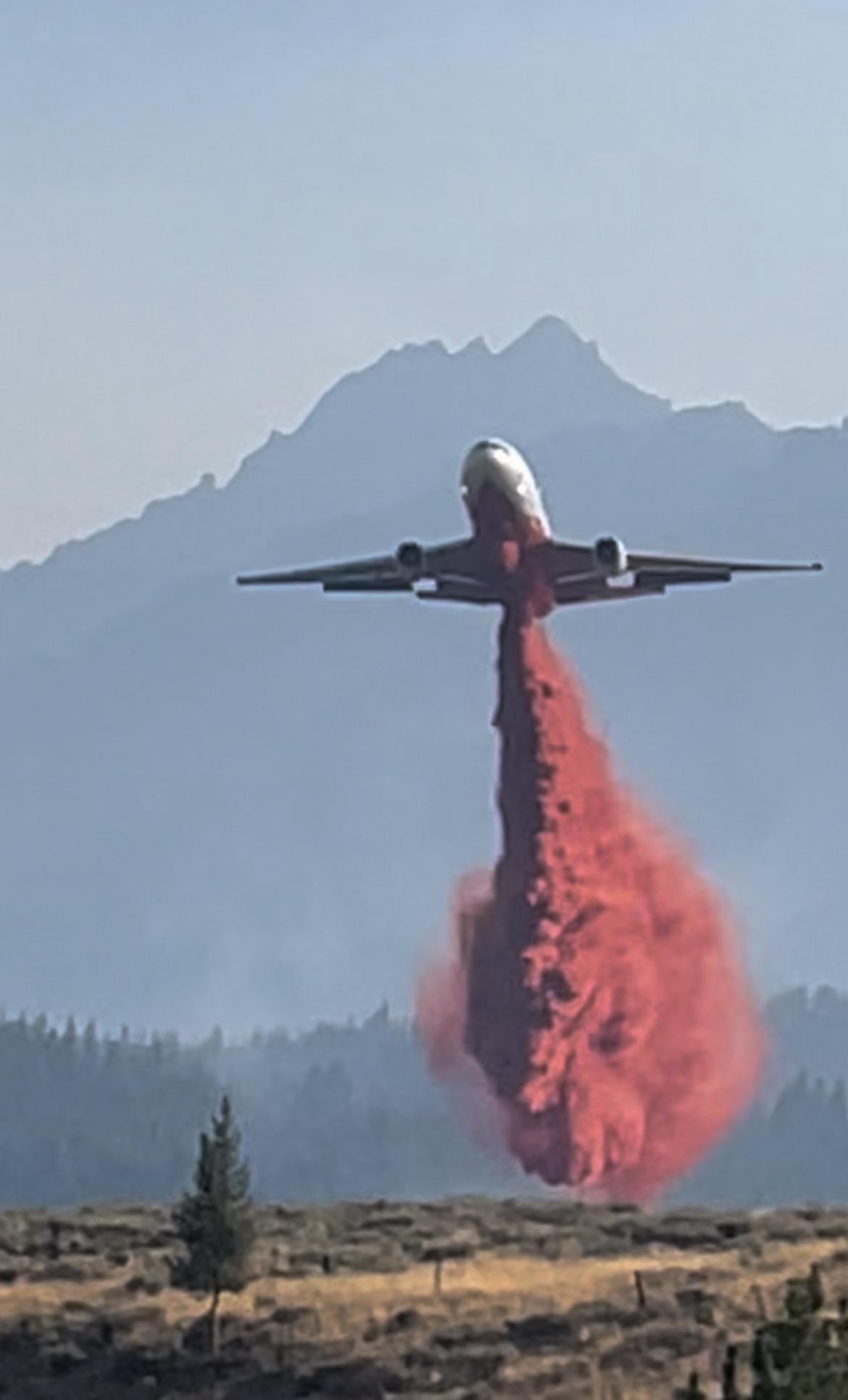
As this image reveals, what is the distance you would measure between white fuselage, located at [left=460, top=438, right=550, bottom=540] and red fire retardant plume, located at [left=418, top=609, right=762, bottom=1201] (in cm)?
336

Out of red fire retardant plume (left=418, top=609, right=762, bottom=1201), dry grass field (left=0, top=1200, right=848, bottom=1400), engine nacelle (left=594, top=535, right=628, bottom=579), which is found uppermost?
engine nacelle (left=594, top=535, right=628, bottom=579)

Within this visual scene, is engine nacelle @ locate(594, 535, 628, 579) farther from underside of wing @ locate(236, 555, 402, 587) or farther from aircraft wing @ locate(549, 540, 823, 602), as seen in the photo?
underside of wing @ locate(236, 555, 402, 587)

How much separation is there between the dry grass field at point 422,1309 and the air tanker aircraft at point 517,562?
23.2 meters

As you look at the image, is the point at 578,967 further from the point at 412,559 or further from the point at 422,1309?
the point at 422,1309

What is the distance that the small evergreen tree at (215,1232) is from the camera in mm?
100000

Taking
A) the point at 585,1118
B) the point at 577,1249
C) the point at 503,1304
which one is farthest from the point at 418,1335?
the point at 585,1118

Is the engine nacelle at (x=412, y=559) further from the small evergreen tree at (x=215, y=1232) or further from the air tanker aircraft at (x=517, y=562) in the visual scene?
the small evergreen tree at (x=215, y=1232)

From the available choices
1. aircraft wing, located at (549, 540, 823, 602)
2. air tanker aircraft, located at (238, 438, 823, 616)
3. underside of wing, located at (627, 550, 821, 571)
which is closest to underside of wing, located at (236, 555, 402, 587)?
air tanker aircraft, located at (238, 438, 823, 616)

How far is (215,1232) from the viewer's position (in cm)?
10044

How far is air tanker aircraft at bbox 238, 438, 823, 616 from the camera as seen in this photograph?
127 m

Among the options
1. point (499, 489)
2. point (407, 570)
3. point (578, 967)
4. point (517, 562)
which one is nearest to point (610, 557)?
point (517, 562)

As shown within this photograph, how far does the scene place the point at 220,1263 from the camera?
328 feet

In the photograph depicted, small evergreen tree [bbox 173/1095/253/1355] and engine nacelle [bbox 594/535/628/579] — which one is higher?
engine nacelle [bbox 594/535/628/579]

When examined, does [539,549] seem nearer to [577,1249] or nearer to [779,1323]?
[577,1249]
